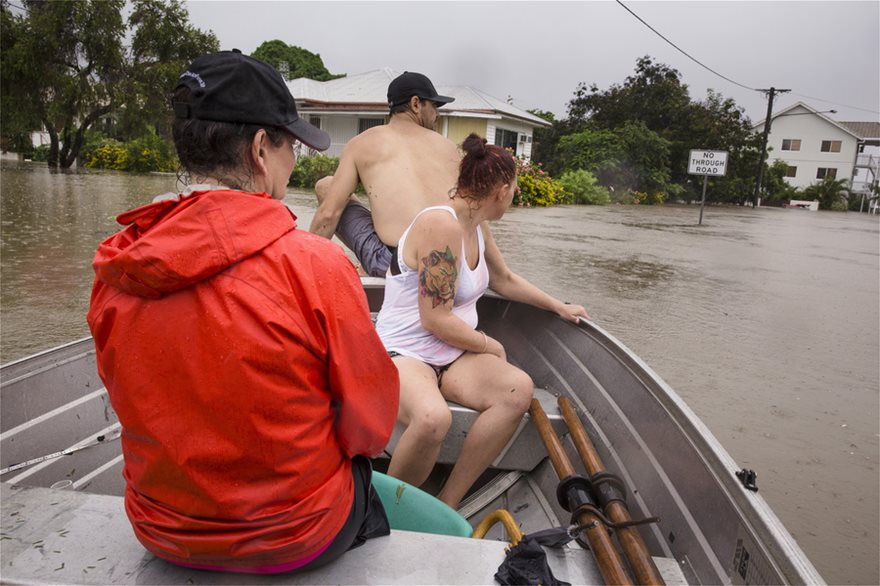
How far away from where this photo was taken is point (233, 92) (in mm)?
1222

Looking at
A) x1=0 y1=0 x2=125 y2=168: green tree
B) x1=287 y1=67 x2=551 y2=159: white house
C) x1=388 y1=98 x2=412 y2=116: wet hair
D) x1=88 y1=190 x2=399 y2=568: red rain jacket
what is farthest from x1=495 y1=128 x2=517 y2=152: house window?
x1=88 y1=190 x2=399 y2=568: red rain jacket

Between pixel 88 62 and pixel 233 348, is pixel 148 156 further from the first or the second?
pixel 233 348

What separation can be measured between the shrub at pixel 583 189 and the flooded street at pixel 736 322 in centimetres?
1048

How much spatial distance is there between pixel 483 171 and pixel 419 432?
1000mm

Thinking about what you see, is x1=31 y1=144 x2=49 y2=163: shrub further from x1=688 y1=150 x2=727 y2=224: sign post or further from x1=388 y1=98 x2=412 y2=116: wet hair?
x1=388 y1=98 x2=412 y2=116: wet hair

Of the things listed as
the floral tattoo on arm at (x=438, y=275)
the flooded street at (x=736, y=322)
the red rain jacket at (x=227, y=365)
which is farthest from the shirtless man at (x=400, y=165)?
the flooded street at (x=736, y=322)

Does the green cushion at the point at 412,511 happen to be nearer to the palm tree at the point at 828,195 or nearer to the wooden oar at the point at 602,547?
the wooden oar at the point at 602,547

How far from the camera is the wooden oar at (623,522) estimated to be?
60.4 inches

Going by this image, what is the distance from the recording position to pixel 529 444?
2723mm

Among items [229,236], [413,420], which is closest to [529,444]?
[413,420]

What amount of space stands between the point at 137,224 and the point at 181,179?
0.17 meters

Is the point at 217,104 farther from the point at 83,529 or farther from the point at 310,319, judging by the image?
the point at 83,529

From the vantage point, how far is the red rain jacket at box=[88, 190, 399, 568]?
43.9 inches

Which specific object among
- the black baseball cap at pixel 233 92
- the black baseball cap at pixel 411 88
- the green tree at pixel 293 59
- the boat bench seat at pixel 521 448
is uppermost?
the green tree at pixel 293 59
